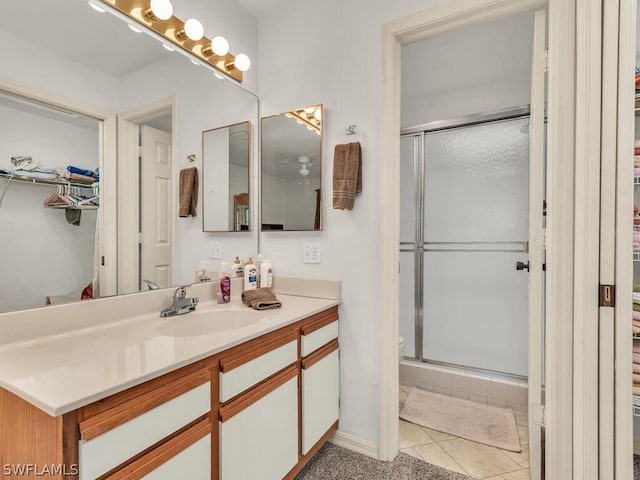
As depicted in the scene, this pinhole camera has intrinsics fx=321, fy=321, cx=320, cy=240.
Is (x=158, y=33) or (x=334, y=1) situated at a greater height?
(x=334, y=1)

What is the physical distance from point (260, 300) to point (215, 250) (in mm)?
478

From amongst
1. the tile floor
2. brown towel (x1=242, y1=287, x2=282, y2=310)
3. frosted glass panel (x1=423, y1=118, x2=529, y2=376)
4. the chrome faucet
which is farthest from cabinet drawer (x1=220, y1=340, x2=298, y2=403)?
frosted glass panel (x1=423, y1=118, x2=529, y2=376)

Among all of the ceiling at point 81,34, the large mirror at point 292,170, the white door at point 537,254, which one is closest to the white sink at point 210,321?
the large mirror at point 292,170

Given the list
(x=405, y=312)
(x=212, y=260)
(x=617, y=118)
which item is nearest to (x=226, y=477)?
(x=212, y=260)

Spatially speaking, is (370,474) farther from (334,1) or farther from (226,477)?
(334,1)

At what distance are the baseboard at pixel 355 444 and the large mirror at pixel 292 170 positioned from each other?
1.16 metres

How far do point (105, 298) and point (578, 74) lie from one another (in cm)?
197

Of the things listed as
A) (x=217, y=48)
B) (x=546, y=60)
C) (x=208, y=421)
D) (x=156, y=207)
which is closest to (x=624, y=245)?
(x=546, y=60)

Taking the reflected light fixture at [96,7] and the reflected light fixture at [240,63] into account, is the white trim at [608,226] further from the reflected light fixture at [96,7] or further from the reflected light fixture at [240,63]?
the reflected light fixture at [96,7]

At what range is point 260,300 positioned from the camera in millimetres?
1578

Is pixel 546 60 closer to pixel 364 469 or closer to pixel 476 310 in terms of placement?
pixel 476 310

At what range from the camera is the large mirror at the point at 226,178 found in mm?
1821

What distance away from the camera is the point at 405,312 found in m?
2.84

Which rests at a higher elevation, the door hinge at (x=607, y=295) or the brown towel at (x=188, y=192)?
the brown towel at (x=188, y=192)
